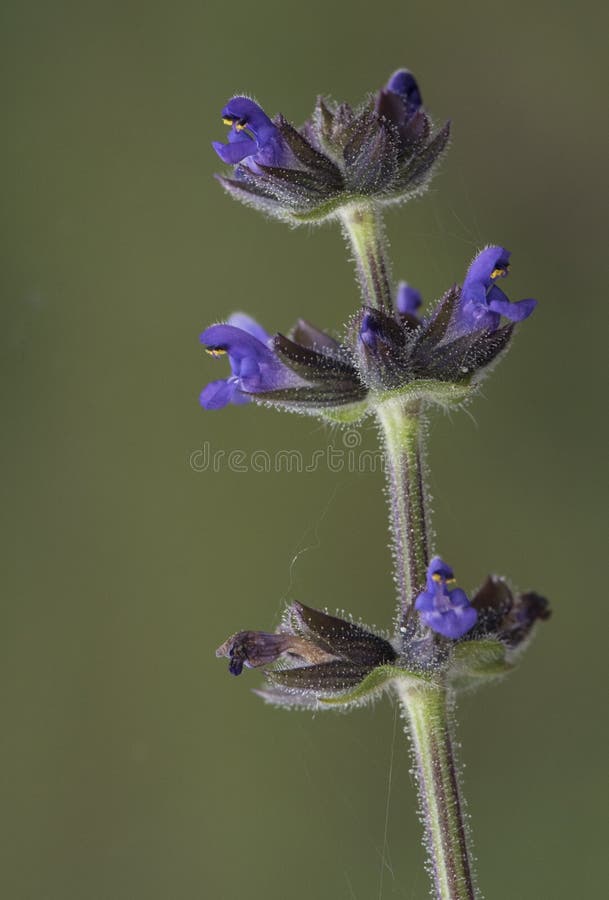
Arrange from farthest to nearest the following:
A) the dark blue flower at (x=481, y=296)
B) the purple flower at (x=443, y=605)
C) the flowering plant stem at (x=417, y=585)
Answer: the dark blue flower at (x=481, y=296) < the flowering plant stem at (x=417, y=585) < the purple flower at (x=443, y=605)

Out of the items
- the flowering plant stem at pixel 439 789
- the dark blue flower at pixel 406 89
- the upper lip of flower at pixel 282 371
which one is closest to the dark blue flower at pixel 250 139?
the dark blue flower at pixel 406 89

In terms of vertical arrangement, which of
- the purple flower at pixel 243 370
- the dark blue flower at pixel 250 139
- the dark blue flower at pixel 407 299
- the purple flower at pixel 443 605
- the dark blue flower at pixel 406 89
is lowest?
the purple flower at pixel 443 605

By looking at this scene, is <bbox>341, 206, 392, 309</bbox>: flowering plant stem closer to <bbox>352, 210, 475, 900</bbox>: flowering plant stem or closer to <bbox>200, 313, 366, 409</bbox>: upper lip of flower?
<bbox>352, 210, 475, 900</bbox>: flowering plant stem

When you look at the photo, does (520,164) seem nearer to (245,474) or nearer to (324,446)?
(324,446)

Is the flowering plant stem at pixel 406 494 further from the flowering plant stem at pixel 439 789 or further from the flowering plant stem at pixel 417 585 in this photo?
the flowering plant stem at pixel 439 789

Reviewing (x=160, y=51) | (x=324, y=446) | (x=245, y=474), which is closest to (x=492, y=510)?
(x=324, y=446)

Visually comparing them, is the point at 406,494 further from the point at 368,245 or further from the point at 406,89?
the point at 406,89
